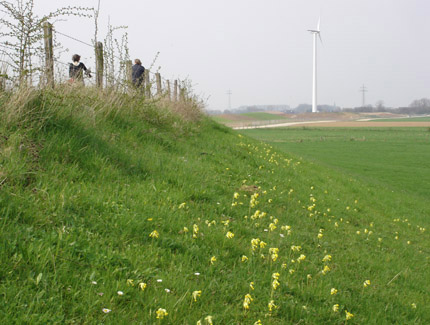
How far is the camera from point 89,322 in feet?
9.21

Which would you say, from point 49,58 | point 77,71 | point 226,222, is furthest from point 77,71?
point 226,222

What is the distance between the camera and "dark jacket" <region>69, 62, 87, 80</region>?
872 centimetres

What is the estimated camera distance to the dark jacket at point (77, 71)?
8720 mm

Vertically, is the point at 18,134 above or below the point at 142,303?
above

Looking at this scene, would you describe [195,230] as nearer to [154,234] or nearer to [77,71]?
[154,234]

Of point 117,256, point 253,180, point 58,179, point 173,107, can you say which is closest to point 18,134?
point 58,179

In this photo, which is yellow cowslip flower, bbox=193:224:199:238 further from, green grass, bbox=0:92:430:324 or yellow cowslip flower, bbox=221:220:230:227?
yellow cowslip flower, bbox=221:220:230:227

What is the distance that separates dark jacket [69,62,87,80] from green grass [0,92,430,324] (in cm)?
85

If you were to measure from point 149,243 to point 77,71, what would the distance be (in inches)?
246

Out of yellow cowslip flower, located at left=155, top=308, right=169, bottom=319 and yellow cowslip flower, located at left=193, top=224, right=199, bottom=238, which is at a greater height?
yellow cowslip flower, located at left=193, top=224, right=199, bottom=238

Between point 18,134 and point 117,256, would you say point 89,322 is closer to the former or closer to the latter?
point 117,256

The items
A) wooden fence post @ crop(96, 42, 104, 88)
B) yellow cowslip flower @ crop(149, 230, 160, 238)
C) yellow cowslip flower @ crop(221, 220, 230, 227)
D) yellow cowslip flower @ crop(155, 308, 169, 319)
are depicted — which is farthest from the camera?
wooden fence post @ crop(96, 42, 104, 88)

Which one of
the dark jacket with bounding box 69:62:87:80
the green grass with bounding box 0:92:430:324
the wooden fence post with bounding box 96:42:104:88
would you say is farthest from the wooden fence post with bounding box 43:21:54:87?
the wooden fence post with bounding box 96:42:104:88

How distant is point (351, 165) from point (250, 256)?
79.0ft
